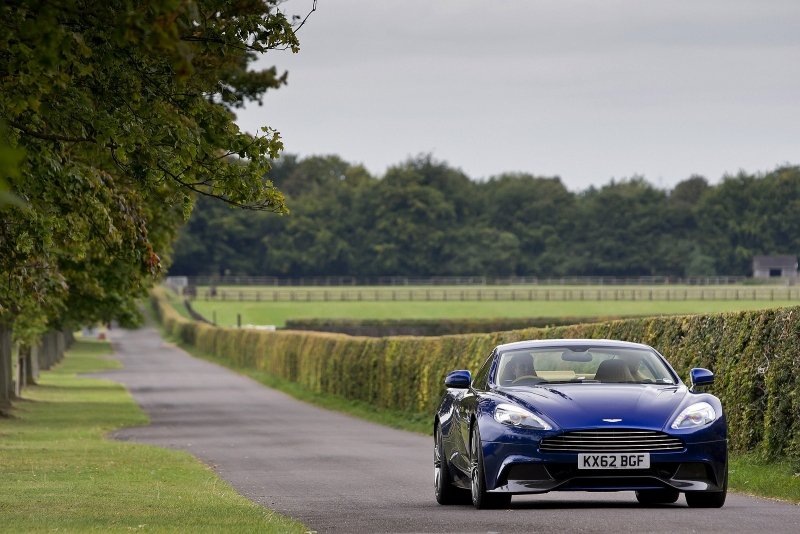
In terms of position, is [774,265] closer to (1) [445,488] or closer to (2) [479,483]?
(1) [445,488]

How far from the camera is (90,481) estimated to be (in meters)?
18.3

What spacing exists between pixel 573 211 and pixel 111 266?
6178 inches

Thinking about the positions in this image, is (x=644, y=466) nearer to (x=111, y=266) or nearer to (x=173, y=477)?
(x=173, y=477)

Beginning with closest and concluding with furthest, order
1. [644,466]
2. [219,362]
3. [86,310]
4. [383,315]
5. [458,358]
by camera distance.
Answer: [644,466], [458,358], [86,310], [219,362], [383,315]

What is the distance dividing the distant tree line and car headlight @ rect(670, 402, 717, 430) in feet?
537

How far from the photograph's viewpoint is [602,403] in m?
12.7

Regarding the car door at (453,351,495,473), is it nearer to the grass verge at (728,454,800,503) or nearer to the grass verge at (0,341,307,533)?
the grass verge at (0,341,307,533)

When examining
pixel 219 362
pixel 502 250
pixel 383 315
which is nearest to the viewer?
pixel 219 362

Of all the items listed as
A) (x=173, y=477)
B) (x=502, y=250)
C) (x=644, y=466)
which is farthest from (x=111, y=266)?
(x=502, y=250)

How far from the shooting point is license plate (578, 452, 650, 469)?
12359 mm

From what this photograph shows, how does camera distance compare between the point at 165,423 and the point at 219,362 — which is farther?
the point at 219,362

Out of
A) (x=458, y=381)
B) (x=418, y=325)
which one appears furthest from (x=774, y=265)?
(x=458, y=381)

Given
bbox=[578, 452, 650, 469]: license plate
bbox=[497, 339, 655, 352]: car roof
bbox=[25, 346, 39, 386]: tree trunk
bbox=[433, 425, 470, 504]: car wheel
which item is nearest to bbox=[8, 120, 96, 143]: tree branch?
bbox=[497, 339, 655, 352]: car roof

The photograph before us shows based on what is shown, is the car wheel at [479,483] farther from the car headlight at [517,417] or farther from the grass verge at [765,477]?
the grass verge at [765,477]
